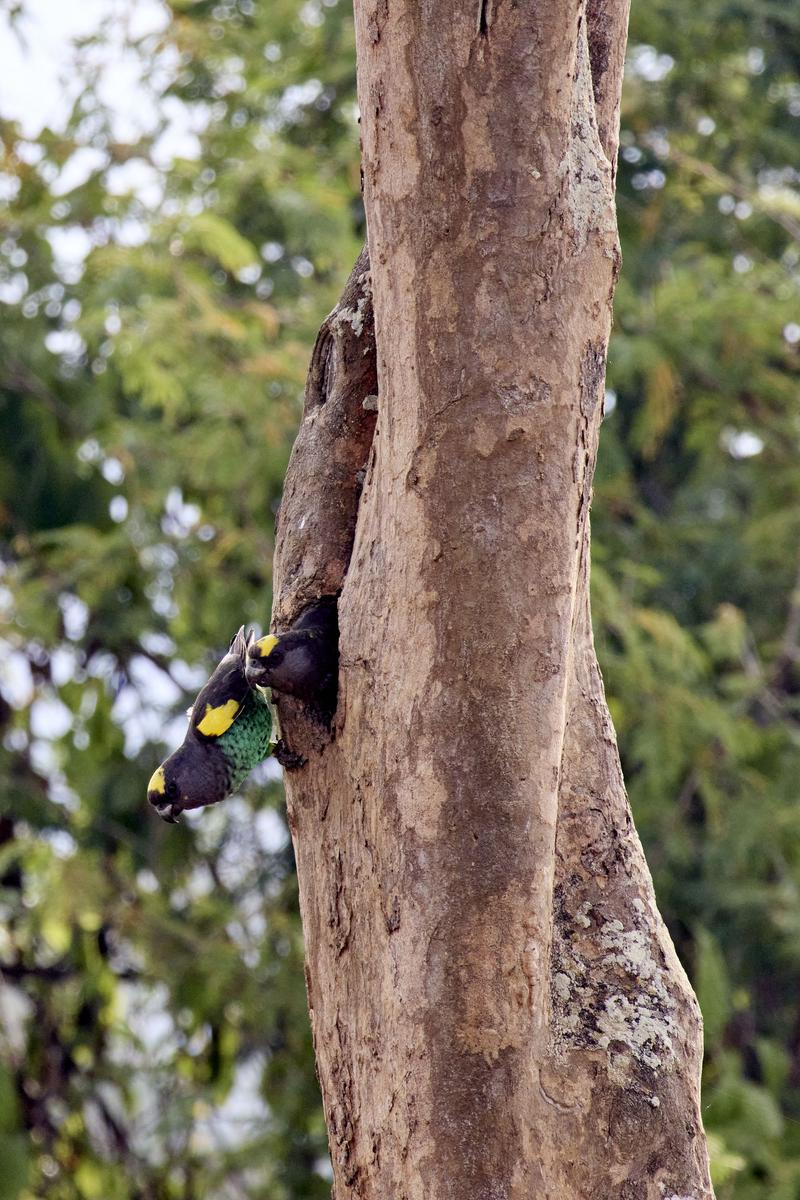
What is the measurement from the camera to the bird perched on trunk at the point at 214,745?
1985 mm

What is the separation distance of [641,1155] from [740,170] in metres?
4.99

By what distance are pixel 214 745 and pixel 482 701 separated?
20.5 inches

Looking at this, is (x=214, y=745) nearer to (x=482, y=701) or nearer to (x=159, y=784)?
(x=159, y=784)

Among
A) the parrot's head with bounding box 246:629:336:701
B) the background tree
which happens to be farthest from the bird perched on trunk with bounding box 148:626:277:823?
the background tree

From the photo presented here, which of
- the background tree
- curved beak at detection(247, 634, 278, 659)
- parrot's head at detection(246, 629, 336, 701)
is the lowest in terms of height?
the background tree

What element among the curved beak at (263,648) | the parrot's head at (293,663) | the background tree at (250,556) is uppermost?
the curved beak at (263,648)

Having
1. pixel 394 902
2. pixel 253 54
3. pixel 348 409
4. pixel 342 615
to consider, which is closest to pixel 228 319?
pixel 253 54

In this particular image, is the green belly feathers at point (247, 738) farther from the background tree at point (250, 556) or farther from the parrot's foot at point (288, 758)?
the background tree at point (250, 556)

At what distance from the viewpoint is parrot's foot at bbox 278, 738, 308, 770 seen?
74.5 inches

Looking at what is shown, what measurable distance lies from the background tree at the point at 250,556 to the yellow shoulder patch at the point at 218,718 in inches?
85.2

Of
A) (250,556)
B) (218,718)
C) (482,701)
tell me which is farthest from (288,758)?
(250,556)

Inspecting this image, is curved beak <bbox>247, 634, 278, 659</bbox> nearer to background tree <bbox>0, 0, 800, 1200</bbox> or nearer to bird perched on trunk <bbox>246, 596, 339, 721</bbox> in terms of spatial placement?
bird perched on trunk <bbox>246, 596, 339, 721</bbox>

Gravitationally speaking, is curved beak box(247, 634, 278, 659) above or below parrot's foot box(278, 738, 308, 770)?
above

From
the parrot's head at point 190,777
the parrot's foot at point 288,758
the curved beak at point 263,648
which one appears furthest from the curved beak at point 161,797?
the curved beak at point 263,648
